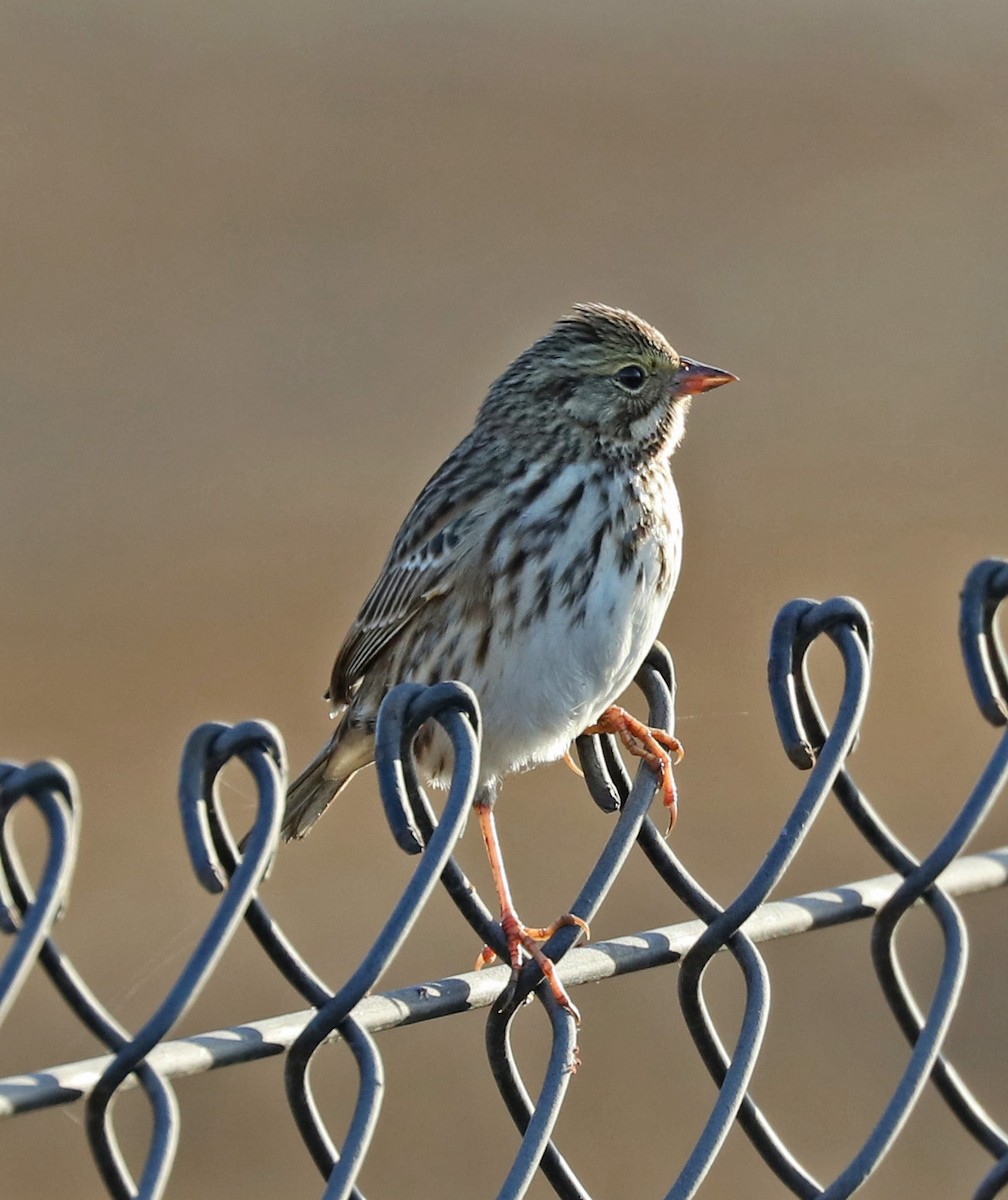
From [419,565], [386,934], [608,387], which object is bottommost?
[386,934]

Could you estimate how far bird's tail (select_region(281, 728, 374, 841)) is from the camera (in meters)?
4.86

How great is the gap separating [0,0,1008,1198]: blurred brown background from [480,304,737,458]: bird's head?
2986 mm

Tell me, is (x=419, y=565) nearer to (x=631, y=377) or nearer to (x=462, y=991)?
(x=631, y=377)

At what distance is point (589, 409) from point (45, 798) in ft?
10.1

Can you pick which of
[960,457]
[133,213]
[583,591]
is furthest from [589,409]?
[133,213]

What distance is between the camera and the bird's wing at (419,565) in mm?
4973

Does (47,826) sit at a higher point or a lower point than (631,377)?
lower

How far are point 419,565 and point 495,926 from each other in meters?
2.22

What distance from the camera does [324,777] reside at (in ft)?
16.2

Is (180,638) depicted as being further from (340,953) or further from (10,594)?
(340,953)

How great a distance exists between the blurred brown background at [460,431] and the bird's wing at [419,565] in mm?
2578

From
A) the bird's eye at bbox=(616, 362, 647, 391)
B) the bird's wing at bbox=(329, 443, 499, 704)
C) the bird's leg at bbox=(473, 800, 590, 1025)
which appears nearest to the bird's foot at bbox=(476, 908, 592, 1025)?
the bird's leg at bbox=(473, 800, 590, 1025)

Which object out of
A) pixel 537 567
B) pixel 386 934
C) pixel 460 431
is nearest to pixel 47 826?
pixel 386 934

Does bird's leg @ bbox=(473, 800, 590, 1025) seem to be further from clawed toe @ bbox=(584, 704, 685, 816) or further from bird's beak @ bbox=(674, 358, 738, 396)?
bird's beak @ bbox=(674, 358, 738, 396)
